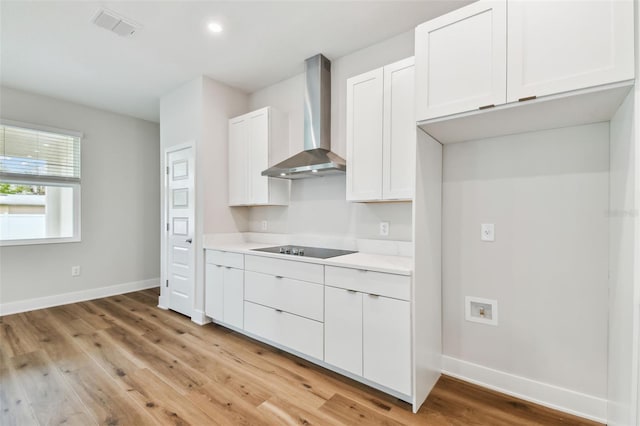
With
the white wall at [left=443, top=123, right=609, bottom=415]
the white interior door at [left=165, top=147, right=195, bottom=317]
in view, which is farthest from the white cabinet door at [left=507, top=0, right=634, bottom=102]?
the white interior door at [left=165, top=147, right=195, bottom=317]

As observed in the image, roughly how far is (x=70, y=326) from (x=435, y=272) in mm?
3801

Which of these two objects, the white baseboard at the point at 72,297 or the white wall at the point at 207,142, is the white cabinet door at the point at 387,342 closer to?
the white wall at the point at 207,142

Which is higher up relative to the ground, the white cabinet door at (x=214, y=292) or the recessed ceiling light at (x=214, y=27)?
the recessed ceiling light at (x=214, y=27)

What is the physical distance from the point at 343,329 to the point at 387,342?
344 mm

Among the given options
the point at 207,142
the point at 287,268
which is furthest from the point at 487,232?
the point at 207,142

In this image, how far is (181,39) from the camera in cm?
266

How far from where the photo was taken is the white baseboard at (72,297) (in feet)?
11.9

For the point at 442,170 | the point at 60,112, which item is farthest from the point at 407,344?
the point at 60,112

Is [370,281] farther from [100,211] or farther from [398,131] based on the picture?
[100,211]

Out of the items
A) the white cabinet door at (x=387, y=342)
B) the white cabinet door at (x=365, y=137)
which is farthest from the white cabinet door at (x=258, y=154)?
the white cabinet door at (x=387, y=342)

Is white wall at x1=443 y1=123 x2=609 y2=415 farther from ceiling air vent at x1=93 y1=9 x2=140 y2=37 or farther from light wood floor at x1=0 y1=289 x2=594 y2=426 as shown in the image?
ceiling air vent at x1=93 y1=9 x2=140 y2=37

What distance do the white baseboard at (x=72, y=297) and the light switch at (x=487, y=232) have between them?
4974mm

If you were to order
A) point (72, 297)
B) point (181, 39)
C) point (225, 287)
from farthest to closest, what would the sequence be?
point (72, 297)
point (225, 287)
point (181, 39)

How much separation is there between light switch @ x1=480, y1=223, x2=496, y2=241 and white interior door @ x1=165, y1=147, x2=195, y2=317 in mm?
2966
